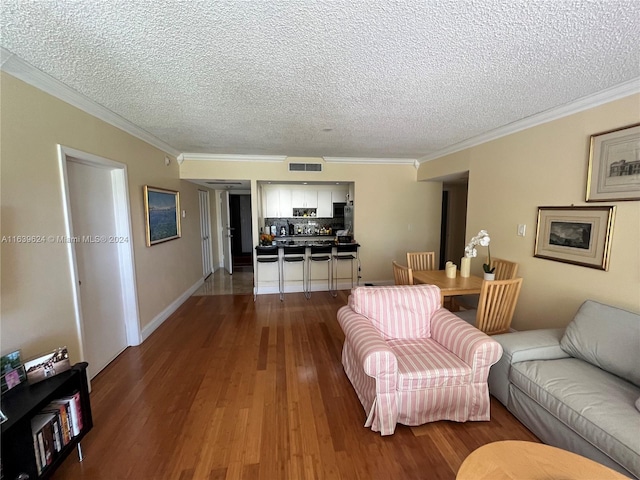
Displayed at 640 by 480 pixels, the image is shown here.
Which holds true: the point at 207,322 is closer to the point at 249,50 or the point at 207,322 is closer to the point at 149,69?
the point at 149,69

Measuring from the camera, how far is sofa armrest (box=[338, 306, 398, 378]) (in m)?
1.71

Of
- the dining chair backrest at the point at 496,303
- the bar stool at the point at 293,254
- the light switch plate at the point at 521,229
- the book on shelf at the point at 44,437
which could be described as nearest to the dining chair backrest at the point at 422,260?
the light switch plate at the point at 521,229

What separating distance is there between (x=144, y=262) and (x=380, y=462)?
3198 millimetres

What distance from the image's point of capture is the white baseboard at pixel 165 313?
328cm

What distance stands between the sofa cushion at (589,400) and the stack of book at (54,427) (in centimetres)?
288

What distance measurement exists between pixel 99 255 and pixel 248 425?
214cm

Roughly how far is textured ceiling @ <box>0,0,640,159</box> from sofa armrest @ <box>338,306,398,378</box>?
1862mm

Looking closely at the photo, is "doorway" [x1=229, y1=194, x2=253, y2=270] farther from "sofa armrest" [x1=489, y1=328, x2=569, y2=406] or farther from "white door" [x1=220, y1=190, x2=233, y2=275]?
"sofa armrest" [x1=489, y1=328, x2=569, y2=406]

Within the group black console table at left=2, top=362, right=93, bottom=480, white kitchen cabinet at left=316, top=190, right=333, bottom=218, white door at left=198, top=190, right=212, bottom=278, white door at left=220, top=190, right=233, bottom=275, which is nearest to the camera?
black console table at left=2, top=362, right=93, bottom=480

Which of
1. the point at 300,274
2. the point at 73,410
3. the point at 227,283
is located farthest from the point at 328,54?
the point at 227,283

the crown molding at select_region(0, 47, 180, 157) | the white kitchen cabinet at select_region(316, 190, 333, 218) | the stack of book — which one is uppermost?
the crown molding at select_region(0, 47, 180, 157)

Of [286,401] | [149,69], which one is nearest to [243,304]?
[286,401]

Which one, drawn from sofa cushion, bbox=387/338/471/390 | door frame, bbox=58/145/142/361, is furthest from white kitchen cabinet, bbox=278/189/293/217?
sofa cushion, bbox=387/338/471/390

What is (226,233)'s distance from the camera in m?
6.72
